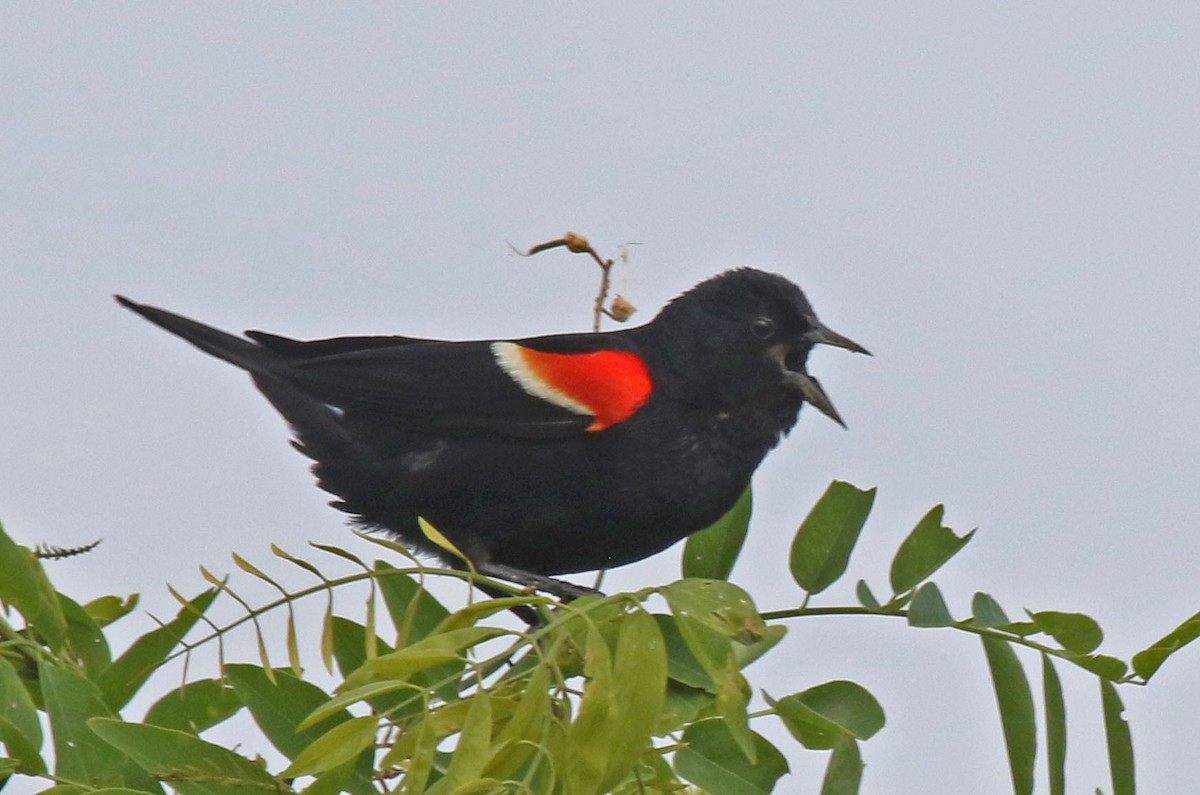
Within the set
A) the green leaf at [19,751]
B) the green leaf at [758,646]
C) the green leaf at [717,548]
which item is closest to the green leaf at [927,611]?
the green leaf at [758,646]

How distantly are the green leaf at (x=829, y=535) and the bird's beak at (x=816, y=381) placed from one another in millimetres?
843

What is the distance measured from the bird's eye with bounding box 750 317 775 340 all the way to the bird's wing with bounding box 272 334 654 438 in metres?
0.25

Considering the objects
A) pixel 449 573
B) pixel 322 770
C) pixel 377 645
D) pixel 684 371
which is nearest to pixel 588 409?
pixel 684 371

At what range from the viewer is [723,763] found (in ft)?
6.41

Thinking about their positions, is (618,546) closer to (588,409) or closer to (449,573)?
(588,409)

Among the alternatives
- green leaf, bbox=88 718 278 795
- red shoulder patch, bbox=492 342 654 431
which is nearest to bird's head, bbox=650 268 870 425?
red shoulder patch, bbox=492 342 654 431

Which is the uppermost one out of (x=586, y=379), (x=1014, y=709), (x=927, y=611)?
(x=586, y=379)

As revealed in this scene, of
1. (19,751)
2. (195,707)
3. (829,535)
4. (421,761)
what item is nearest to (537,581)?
(829,535)

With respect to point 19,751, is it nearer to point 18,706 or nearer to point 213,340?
point 18,706

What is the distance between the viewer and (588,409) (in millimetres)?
3160

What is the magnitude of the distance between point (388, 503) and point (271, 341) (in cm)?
45

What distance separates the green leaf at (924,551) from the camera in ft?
7.05

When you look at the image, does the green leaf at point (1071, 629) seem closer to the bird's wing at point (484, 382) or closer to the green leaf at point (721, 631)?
the green leaf at point (721, 631)

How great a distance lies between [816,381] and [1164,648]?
1429 millimetres
